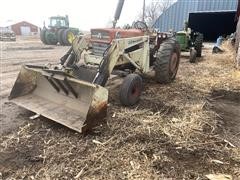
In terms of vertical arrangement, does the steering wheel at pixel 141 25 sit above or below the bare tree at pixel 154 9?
below

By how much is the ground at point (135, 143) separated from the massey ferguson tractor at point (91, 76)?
0.25 metres

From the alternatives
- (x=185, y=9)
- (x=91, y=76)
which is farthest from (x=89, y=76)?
(x=185, y=9)

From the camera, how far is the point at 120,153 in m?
3.77

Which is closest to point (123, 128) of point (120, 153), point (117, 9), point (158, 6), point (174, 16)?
point (120, 153)

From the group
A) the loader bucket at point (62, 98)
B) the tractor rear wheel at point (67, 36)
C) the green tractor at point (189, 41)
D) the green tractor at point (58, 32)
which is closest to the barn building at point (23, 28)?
the green tractor at point (58, 32)

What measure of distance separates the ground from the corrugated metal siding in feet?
56.4

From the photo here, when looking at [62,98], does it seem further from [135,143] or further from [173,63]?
[173,63]

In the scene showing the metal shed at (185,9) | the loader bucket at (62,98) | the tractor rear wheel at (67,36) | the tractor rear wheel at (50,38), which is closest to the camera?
the loader bucket at (62,98)

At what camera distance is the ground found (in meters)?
3.42

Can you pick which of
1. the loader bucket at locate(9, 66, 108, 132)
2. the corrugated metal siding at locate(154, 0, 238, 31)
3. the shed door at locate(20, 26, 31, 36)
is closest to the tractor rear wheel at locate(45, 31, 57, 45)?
the corrugated metal siding at locate(154, 0, 238, 31)

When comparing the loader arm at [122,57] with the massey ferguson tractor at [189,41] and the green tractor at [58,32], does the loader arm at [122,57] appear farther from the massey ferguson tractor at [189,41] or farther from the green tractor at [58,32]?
the green tractor at [58,32]

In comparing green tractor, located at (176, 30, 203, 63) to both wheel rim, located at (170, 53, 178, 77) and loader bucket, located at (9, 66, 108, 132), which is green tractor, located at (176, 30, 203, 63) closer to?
wheel rim, located at (170, 53, 178, 77)

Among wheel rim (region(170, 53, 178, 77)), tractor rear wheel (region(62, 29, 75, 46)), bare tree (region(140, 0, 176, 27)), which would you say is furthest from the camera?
bare tree (region(140, 0, 176, 27))

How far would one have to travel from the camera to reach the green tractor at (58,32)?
21000mm
